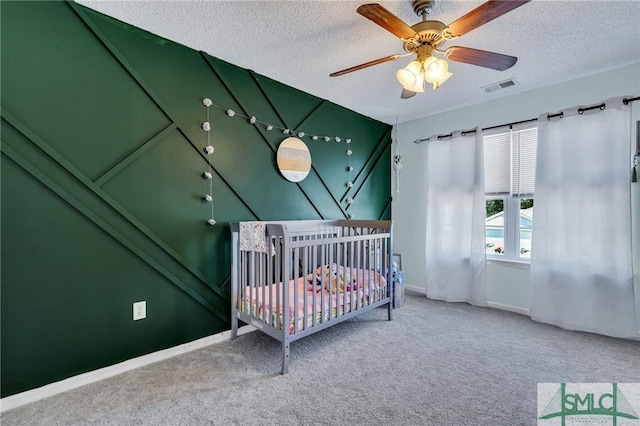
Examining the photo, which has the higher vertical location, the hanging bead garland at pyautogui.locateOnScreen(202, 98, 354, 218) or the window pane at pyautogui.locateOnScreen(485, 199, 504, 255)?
the hanging bead garland at pyautogui.locateOnScreen(202, 98, 354, 218)

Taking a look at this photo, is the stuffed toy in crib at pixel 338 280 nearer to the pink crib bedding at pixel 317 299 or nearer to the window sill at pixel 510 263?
the pink crib bedding at pixel 317 299

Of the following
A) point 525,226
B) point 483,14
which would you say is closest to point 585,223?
point 525,226

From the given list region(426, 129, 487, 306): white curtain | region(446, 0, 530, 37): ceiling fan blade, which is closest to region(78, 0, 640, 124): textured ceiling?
region(446, 0, 530, 37): ceiling fan blade

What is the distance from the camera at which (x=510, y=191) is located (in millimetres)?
3068

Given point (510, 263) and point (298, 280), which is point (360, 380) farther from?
point (510, 263)

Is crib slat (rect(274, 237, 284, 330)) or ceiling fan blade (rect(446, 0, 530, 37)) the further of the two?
crib slat (rect(274, 237, 284, 330))

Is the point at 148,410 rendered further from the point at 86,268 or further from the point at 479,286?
the point at 479,286

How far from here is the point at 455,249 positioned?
332 centimetres

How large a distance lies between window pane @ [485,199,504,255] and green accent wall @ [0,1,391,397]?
2569mm

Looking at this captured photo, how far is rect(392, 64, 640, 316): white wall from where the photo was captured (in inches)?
95.4

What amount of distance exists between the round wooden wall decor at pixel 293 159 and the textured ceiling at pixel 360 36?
575mm

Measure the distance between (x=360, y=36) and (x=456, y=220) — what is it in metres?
2.30

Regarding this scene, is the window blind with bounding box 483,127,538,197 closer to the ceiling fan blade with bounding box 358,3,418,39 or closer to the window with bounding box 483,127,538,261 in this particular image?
the window with bounding box 483,127,538,261

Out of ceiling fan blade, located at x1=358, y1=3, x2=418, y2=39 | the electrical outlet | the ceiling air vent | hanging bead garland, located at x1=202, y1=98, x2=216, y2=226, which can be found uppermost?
the ceiling air vent
